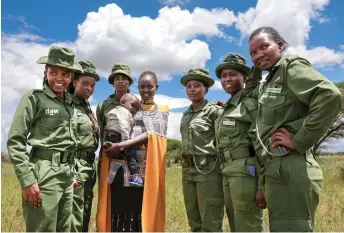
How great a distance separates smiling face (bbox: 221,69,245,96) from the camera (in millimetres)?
4293

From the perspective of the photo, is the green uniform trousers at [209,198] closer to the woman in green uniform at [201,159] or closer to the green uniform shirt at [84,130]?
the woman in green uniform at [201,159]

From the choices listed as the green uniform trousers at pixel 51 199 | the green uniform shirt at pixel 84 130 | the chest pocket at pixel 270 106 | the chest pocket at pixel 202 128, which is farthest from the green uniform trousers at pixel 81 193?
the chest pocket at pixel 270 106

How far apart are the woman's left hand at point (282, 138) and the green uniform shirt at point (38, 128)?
6.49 ft

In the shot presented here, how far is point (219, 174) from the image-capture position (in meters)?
4.54

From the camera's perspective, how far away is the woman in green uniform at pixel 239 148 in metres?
3.53

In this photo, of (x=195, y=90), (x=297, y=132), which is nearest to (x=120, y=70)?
(x=195, y=90)

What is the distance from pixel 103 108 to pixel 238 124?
73.8 inches

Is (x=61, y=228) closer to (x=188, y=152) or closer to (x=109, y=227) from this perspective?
(x=109, y=227)

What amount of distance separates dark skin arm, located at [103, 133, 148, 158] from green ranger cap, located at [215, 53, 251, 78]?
125cm

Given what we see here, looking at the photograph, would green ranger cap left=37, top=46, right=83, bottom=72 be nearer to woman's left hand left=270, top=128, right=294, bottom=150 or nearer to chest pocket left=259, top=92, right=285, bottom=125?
chest pocket left=259, top=92, right=285, bottom=125

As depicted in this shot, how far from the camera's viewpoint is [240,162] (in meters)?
3.66

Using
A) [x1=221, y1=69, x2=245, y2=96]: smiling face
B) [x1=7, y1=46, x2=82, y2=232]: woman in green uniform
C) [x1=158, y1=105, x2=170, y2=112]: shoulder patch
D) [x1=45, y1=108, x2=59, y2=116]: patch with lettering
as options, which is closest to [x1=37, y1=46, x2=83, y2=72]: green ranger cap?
[x1=7, y1=46, x2=82, y2=232]: woman in green uniform

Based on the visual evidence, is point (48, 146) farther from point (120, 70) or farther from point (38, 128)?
point (120, 70)

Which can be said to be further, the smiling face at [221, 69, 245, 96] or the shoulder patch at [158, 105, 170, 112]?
the shoulder patch at [158, 105, 170, 112]
